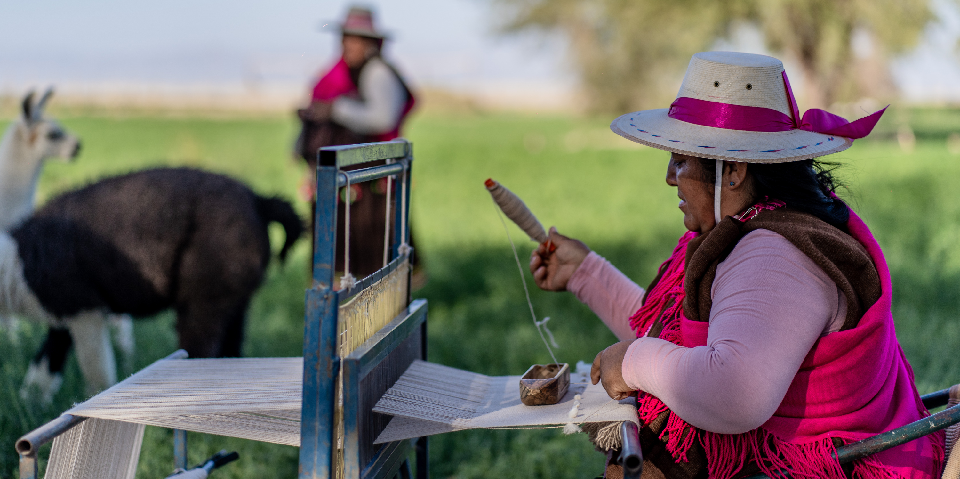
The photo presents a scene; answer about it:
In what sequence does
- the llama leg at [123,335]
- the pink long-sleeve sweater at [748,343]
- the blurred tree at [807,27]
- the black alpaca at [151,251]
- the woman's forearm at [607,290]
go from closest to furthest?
the pink long-sleeve sweater at [748,343]
the woman's forearm at [607,290]
the black alpaca at [151,251]
the llama leg at [123,335]
the blurred tree at [807,27]

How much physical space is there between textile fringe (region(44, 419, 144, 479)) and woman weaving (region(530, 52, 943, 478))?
117cm

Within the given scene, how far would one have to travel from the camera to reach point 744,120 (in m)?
1.72

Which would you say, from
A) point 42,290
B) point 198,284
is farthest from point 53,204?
point 198,284

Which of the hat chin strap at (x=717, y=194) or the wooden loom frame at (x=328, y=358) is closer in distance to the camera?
the wooden loom frame at (x=328, y=358)

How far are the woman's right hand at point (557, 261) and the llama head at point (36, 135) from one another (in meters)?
3.56

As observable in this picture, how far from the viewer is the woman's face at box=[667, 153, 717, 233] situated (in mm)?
1763

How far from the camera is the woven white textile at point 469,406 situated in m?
1.69

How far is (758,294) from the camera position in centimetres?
151

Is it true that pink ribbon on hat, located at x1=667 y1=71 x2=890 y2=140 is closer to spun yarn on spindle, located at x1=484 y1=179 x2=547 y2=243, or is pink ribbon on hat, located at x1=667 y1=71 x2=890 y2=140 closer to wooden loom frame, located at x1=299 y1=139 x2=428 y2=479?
spun yarn on spindle, located at x1=484 y1=179 x2=547 y2=243

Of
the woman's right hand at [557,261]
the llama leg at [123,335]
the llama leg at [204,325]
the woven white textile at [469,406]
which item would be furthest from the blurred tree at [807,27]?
the woven white textile at [469,406]

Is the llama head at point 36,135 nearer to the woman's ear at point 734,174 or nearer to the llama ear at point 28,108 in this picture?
the llama ear at point 28,108

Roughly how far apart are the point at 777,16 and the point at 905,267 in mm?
13858

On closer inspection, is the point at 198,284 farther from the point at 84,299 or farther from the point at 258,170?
the point at 258,170

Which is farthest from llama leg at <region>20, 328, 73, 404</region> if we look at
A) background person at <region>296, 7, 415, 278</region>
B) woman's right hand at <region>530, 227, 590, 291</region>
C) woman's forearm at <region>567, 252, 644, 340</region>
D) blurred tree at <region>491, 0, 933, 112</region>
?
blurred tree at <region>491, 0, 933, 112</region>
